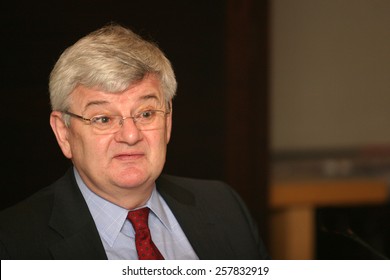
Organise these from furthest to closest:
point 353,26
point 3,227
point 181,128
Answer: point 353,26 < point 181,128 < point 3,227

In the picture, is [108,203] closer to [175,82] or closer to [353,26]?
[175,82]

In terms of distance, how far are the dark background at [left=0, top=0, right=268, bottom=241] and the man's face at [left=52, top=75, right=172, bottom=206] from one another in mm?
105

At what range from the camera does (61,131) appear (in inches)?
68.1

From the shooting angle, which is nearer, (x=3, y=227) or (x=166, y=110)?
(x=3, y=227)

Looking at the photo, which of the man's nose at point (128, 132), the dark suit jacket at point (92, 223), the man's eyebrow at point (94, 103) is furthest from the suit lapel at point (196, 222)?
the man's eyebrow at point (94, 103)

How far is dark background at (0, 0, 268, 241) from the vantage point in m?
1.79

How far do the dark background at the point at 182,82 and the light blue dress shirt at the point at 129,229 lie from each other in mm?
141

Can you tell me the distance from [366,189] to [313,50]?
519 mm

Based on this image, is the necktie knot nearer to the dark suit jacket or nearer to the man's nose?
the dark suit jacket

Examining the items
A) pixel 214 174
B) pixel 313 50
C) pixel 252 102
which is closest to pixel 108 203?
pixel 214 174

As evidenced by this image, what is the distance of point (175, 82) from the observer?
1824mm

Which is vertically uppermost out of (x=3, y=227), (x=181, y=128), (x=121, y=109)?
(x=121, y=109)
